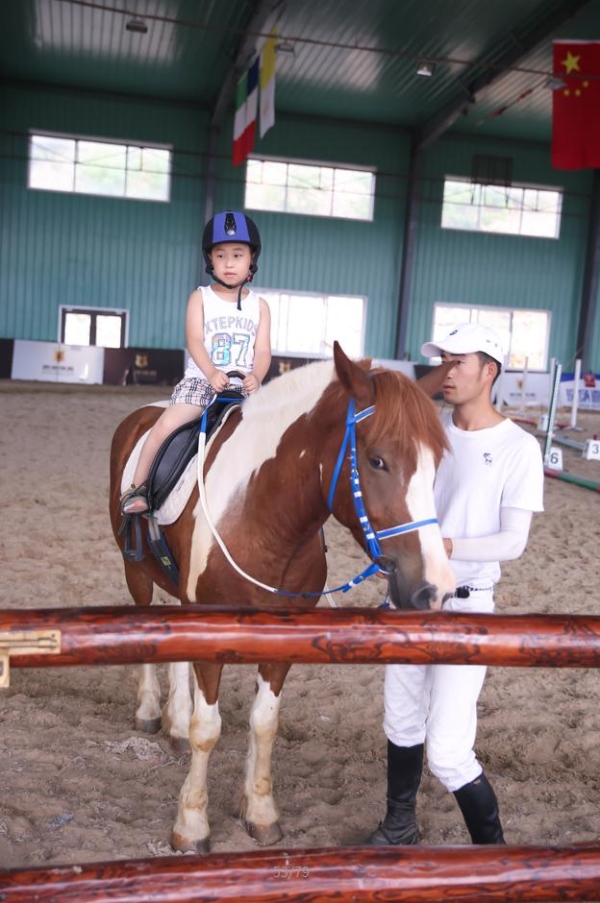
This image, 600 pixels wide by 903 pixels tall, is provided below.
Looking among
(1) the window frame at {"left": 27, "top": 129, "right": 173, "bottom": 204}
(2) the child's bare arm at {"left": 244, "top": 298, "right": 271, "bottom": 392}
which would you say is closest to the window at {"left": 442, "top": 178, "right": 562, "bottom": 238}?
(1) the window frame at {"left": 27, "top": 129, "right": 173, "bottom": 204}

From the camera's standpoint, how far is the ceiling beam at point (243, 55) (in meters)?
12.4

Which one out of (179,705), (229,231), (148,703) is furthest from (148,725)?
(229,231)

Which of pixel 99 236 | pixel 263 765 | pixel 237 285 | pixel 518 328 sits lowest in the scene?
pixel 263 765

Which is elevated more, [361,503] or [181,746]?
[361,503]

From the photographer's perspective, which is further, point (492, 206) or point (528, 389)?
point (492, 206)

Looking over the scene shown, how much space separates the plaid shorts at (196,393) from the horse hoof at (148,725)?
1.42 metres

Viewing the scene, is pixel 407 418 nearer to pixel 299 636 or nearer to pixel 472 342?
pixel 472 342

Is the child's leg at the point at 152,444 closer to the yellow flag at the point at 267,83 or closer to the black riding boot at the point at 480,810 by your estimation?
the black riding boot at the point at 480,810

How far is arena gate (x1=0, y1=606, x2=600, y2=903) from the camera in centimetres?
139

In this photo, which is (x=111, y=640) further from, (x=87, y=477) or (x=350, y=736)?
(x=87, y=477)

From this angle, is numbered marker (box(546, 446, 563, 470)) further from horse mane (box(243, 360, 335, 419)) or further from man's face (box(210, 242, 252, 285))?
horse mane (box(243, 360, 335, 419))

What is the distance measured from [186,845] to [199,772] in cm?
21

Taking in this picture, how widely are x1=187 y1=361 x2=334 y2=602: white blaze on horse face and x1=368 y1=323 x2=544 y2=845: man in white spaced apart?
399mm

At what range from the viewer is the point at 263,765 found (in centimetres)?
262
